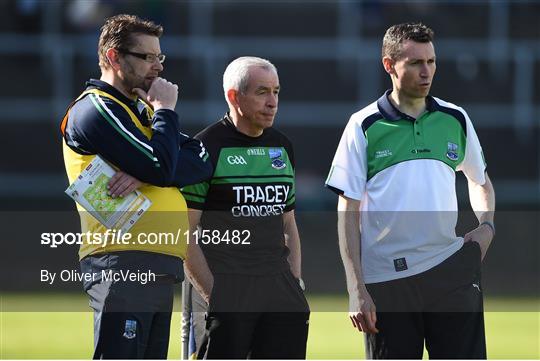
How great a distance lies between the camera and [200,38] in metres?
21.8

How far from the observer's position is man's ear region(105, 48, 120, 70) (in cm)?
555

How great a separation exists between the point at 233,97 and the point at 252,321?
113 centimetres

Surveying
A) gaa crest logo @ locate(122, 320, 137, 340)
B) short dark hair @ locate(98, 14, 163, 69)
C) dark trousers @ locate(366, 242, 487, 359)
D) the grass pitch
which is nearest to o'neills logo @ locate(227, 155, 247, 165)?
short dark hair @ locate(98, 14, 163, 69)

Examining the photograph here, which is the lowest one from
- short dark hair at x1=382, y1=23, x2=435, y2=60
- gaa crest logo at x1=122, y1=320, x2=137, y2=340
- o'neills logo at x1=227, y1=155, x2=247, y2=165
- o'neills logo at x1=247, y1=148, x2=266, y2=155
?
gaa crest logo at x1=122, y1=320, x2=137, y2=340

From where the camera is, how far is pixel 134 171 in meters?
5.30

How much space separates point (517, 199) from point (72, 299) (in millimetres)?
9282

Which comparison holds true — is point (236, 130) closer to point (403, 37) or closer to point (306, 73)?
point (403, 37)

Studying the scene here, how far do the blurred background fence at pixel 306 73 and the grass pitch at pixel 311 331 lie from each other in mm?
5376

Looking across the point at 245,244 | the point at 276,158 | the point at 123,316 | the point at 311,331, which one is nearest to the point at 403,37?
the point at 276,158

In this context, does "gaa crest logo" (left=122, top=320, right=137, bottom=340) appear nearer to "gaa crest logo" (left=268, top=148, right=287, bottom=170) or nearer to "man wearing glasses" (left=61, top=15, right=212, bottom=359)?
"man wearing glasses" (left=61, top=15, right=212, bottom=359)

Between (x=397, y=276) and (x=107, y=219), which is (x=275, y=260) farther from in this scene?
(x=107, y=219)

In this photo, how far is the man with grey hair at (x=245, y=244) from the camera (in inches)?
229

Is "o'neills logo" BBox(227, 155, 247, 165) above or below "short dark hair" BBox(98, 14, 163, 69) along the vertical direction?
below

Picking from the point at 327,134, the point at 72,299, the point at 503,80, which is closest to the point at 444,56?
the point at 503,80
